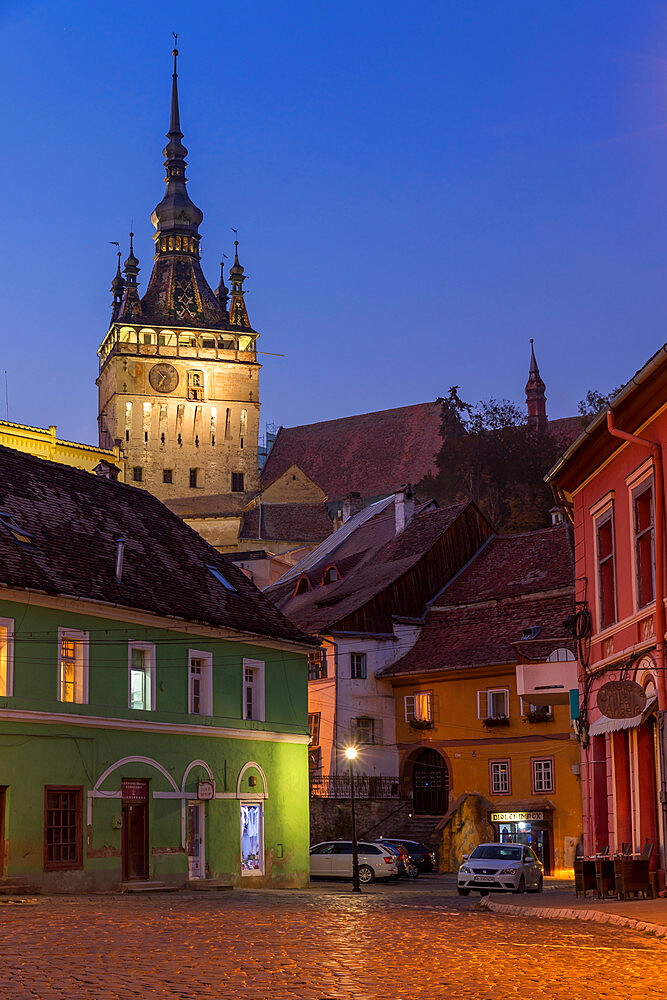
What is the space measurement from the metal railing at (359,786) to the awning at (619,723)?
3006cm

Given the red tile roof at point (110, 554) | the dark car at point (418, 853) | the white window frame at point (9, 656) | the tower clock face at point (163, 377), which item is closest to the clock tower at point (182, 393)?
the tower clock face at point (163, 377)

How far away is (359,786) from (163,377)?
81658mm

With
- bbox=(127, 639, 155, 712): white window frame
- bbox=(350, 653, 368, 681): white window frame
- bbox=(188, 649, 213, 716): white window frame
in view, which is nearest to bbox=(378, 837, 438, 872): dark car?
bbox=(350, 653, 368, 681): white window frame

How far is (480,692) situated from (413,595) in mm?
8091

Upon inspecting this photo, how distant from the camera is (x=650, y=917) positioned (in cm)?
1745

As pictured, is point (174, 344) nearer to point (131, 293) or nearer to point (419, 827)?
point (131, 293)

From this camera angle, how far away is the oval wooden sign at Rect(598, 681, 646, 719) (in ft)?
69.1

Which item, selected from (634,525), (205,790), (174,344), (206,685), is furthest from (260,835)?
(174,344)

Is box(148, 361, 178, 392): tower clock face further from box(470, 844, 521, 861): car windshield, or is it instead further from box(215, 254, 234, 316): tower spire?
box(470, 844, 521, 861): car windshield

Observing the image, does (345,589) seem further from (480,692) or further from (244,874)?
(244,874)

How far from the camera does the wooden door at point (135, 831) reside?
3266cm

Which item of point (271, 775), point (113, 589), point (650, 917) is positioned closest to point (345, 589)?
point (271, 775)

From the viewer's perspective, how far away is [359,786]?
55.3 meters

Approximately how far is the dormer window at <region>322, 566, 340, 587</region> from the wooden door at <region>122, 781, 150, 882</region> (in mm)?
33917
